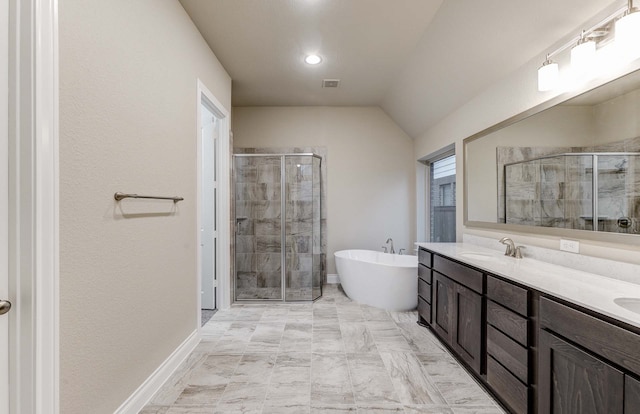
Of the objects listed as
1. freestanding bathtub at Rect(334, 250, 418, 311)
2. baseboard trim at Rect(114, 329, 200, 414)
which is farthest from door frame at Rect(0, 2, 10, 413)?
freestanding bathtub at Rect(334, 250, 418, 311)

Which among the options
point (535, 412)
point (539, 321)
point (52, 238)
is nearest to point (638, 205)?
point (539, 321)

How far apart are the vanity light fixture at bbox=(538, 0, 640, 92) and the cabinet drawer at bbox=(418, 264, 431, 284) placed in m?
1.68

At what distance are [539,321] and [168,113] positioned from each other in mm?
2501

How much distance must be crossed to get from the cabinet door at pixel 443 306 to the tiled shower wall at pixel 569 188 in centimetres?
72

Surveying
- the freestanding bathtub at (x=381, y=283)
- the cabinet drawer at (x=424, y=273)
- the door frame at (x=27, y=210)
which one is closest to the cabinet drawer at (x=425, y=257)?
the cabinet drawer at (x=424, y=273)

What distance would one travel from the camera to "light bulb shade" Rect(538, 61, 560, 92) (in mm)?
Result: 1812

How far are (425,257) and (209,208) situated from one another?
2419 millimetres

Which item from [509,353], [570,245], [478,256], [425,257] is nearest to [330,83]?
[425,257]

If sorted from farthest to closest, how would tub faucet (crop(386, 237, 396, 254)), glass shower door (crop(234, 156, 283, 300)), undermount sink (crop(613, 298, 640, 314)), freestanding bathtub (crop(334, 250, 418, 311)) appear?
tub faucet (crop(386, 237, 396, 254)) → glass shower door (crop(234, 156, 283, 300)) → freestanding bathtub (crop(334, 250, 418, 311)) → undermount sink (crop(613, 298, 640, 314))

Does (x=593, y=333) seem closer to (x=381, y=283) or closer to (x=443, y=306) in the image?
(x=443, y=306)

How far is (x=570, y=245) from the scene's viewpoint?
181 cm

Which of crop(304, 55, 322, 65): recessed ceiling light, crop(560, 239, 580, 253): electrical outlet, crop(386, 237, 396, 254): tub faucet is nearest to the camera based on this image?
crop(560, 239, 580, 253): electrical outlet

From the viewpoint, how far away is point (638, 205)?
→ 1410 millimetres

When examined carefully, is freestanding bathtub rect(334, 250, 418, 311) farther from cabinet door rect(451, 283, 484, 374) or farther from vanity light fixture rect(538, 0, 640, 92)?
vanity light fixture rect(538, 0, 640, 92)
